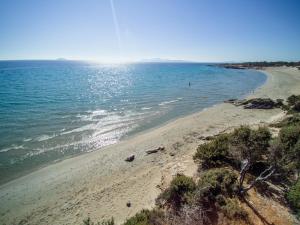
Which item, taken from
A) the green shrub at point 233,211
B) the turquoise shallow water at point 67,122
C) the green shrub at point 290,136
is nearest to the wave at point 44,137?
the turquoise shallow water at point 67,122

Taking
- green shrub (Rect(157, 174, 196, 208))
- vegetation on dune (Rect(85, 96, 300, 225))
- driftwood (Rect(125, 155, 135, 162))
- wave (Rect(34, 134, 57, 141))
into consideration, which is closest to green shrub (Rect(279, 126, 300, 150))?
vegetation on dune (Rect(85, 96, 300, 225))

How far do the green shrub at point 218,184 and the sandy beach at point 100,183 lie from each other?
7.34ft

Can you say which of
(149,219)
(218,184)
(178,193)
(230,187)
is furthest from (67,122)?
(230,187)

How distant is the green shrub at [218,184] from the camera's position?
10.2m

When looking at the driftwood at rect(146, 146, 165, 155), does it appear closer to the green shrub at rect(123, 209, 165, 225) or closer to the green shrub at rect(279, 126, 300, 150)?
the green shrub at rect(123, 209, 165, 225)

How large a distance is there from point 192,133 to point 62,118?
59.1ft

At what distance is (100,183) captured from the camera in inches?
563

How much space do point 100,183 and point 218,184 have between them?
8.03 metres

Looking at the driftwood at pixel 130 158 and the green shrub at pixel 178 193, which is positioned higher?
the green shrub at pixel 178 193

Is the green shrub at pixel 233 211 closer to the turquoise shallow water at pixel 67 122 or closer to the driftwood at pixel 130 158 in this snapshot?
the driftwood at pixel 130 158

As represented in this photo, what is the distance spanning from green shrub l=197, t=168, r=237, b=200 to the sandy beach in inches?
88.0

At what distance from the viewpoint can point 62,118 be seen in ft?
93.7

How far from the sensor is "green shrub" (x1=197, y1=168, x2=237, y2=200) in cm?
1019

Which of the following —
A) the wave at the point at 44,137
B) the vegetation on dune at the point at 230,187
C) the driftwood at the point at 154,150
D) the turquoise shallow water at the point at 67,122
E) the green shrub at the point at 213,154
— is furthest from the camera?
the wave at the point at 44,137
